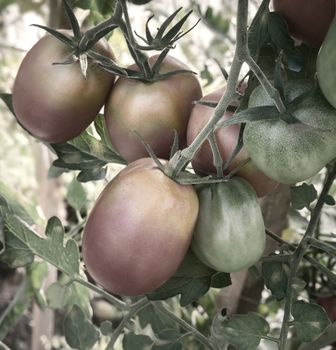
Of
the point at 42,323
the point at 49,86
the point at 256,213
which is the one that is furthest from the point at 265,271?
the point at 42,323

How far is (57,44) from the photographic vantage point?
455 millimetres

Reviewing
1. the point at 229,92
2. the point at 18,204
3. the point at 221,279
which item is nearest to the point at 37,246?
the point at 18,204

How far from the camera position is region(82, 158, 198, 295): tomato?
40cm

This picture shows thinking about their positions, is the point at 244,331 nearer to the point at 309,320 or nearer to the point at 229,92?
the point at 309,320

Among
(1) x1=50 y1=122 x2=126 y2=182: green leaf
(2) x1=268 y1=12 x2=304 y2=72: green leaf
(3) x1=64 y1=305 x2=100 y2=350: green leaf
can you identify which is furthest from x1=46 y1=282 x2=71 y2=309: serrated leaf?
(2) x1=268 y1=12 x2=304 y2=72: green leaf

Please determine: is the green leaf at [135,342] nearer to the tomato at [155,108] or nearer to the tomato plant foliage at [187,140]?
the tomato plant foliage at [187,140]

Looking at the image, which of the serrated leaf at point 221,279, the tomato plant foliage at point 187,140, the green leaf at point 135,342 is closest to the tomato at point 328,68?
the tomato plant foliage at point 187,140

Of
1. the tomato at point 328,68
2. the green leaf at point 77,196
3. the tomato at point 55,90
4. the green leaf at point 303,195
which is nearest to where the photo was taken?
the tomato at point 328,68

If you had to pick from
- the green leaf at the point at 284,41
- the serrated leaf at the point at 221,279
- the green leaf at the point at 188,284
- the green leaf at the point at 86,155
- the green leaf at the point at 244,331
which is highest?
the green leaf at the point at 284,41

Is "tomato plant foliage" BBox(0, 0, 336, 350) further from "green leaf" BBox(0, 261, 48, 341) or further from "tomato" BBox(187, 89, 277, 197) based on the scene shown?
"green leaf" BBox(0, 261, 48, 341)

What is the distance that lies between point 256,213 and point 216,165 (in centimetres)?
4

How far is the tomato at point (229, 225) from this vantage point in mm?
418

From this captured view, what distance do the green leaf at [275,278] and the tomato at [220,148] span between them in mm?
102

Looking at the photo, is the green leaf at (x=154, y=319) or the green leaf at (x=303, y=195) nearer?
the green leaf at (x=303, y=195)
